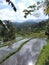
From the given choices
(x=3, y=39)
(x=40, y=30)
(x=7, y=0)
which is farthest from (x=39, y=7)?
(x=40, y=30)

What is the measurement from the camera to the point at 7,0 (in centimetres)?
730

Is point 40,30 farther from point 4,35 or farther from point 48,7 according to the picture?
point 48,7

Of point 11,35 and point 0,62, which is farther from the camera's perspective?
point 11,35

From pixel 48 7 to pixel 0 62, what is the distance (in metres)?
10.1

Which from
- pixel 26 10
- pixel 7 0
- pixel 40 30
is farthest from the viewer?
pixel 40 30

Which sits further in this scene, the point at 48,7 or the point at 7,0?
the point at 48,7

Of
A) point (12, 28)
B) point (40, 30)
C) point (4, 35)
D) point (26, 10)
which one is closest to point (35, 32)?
point (40, 30)

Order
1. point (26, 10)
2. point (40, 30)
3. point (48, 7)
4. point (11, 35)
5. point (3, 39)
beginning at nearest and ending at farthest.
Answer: point (48, 7), point (26, 10), point (3, 39), point (11, 35), point (40, 30)

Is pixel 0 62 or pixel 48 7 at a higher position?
pixel 48 7

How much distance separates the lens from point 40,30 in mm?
51344

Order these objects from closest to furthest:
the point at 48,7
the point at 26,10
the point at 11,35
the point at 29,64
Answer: the point at 48,7
the point at 26,10
the point at 29,64
the point at 11,35

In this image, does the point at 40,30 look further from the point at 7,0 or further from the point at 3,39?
the point at 7,0

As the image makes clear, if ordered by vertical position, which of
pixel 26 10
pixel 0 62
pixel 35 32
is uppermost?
pixel 26 10

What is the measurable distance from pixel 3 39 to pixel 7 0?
32248 mm
